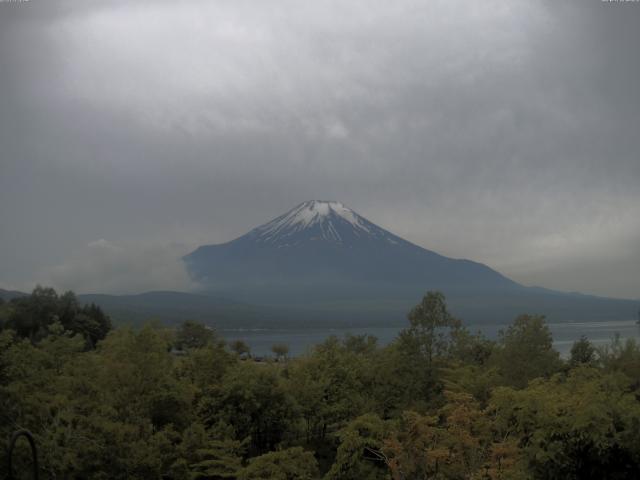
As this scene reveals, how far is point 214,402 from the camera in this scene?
1945 centimetres

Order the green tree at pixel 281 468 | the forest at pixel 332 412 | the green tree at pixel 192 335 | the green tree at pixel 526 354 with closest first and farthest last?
1. the forest at pixel 332 412
2. the green tree at pixel 281 468
3. the green tree at pixel 526 354
4. the green tree at pixel 192 335

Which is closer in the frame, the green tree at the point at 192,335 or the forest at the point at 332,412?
the forest at the point at 332,412

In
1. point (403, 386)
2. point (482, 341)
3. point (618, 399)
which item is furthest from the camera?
point (482, 341)

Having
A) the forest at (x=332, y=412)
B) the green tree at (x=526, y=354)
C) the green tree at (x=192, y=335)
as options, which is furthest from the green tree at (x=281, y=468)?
the green tree at (x=192, y=335)

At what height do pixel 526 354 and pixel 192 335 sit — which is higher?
pixel 526 354

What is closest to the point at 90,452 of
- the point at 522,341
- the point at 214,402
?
the point at 214,402

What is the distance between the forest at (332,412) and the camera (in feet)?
42.1

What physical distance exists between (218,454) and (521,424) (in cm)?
755

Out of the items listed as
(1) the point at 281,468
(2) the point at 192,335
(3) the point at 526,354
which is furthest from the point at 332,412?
(2) the point at 192,335

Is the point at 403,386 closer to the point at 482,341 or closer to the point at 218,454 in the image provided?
the point at 482,341

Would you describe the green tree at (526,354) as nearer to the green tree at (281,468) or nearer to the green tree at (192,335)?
the green tree at (281,468)

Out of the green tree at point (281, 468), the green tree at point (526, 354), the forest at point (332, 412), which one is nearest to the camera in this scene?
the forest at point (332, 412)

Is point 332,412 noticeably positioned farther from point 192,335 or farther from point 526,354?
point 192,335

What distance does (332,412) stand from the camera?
2098 cm
